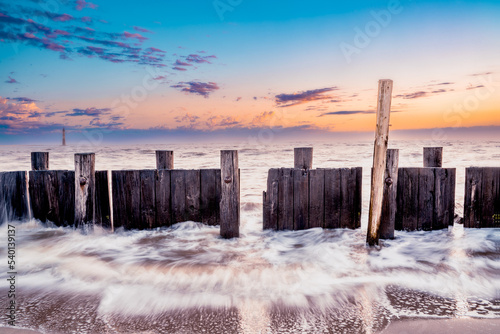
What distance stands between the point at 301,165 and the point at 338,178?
0.65m

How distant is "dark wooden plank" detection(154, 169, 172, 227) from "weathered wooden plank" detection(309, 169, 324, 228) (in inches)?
95.8

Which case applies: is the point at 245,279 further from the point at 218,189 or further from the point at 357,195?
the point at 357,195

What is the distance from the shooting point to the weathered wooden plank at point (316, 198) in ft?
17.8

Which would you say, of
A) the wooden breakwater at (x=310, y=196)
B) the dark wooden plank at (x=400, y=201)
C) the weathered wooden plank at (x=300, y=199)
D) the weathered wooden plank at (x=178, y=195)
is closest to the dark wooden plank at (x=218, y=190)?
the weathered wooden plank at (x=178, y=195)

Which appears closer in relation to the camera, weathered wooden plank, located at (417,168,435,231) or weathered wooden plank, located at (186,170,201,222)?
weathered wooden plank, located at (417,168,435,231)

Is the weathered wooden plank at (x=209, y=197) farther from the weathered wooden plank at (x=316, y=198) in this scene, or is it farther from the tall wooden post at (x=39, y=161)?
the tall wooden post at (x=39, y=161)

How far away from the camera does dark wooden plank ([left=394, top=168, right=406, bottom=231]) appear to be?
5.35m

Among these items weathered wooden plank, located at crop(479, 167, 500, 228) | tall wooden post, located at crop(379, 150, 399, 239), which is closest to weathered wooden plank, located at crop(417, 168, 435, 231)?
tall wooden post, located at crop(379, 150, 399, 239)

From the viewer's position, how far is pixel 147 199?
18.4 ft

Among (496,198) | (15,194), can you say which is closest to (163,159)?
(15,194)

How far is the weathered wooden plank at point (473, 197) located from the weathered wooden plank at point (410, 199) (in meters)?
0.88

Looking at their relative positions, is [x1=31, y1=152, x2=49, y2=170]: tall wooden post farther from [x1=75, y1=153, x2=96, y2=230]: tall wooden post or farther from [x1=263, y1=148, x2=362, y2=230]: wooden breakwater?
[x1=263, y1=148, x2=362, y2=230]: wooden breakwater

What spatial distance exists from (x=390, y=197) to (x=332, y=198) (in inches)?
35.6

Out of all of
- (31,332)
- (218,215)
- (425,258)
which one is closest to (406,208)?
(425,258)
